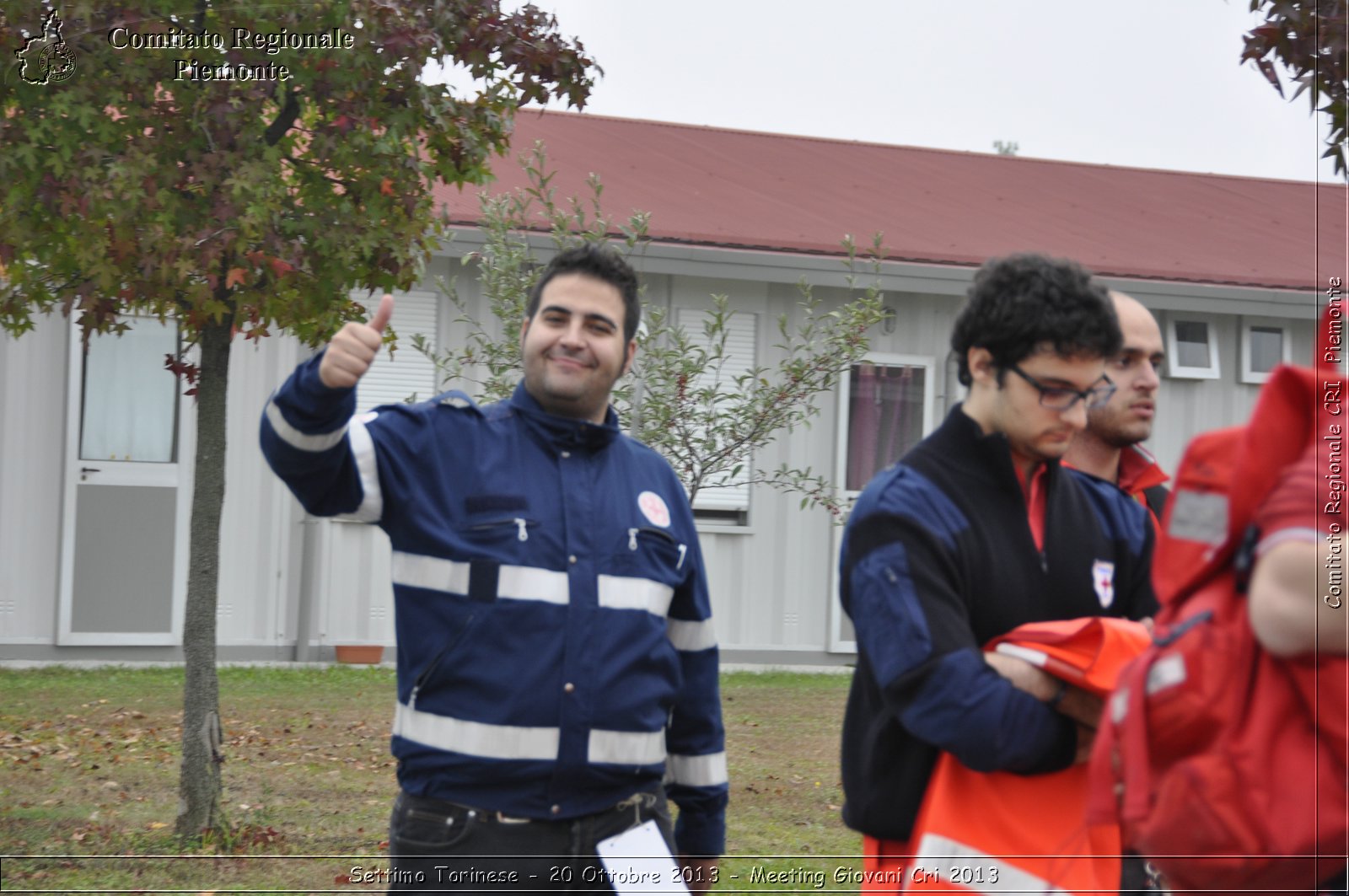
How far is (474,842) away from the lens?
2957 mm

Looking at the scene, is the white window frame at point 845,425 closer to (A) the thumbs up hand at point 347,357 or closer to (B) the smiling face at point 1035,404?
(B) the smiling face at point 1035,404

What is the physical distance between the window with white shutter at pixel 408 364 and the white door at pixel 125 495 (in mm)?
1630

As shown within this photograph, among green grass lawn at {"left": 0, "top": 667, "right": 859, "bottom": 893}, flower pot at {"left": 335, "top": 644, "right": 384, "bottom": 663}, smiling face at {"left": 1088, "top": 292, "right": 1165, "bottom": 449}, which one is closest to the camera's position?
smiling face at {"left": 1088, "top": 292, "right": 1165, "bottom": 449}

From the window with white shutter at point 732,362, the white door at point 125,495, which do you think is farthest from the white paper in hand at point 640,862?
the window with white shutter at point 732,362

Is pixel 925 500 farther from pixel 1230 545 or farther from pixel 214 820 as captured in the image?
pixel 214 820

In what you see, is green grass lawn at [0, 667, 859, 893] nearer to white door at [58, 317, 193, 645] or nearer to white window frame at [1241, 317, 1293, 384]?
white door at [58, 317, 193, 645]

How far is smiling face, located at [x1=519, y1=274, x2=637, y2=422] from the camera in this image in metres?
3.25

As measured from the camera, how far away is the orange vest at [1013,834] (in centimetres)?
259

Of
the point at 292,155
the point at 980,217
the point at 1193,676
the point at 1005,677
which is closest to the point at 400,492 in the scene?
the point at 1005,677

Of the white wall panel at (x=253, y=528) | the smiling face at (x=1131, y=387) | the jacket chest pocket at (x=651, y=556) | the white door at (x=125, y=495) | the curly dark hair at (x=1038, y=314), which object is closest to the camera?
the curly dark hair at (x=1038, y=314)

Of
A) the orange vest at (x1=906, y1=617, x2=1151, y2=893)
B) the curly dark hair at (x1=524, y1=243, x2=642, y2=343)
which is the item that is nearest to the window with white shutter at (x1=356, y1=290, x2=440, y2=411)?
the curly dark hair at (x1=524, y1=243, x2=642, y2=343)

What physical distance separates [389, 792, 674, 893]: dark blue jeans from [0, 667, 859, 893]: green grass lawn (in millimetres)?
3346

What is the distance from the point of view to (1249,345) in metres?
15.5

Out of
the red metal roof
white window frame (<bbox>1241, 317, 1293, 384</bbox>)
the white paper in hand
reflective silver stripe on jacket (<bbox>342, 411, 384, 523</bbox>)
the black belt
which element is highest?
the red metal roof
